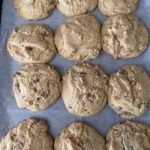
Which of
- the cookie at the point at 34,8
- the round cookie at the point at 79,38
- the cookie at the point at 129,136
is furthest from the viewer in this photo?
the cookie at the point at 34,8

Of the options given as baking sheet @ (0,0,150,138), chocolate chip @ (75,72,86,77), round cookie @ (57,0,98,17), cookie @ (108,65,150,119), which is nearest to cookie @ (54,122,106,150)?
baking sheet @ (0,0,150,138)

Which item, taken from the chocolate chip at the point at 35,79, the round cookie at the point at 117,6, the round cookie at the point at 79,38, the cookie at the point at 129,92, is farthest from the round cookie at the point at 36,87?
the round cookie at the point at 117,6

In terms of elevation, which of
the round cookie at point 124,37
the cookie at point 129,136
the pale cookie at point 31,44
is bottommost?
the cookie at point 129,136

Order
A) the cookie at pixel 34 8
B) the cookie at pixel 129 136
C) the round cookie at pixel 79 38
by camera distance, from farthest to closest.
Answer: the cookie at pixel 34 8 < the round cookie at pixel 79 38 < the cookie at pixel 129 136

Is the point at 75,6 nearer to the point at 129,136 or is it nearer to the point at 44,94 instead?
the point at 44,94

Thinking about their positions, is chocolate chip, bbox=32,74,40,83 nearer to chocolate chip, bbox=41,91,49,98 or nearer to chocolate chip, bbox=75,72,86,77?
chocolate chip, bbox=41,91,49,98

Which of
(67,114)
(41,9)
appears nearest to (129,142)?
(67,114)

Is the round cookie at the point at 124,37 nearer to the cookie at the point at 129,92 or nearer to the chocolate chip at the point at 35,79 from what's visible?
the cookie at the point at 129,92
